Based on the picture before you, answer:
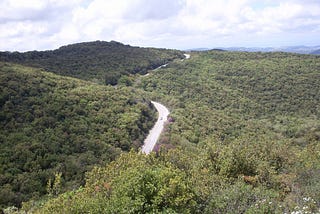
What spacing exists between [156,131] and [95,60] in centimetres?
5584

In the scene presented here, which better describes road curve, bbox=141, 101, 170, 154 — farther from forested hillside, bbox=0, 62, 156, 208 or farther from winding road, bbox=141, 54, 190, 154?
forested hillside, bbox=0, 62, 156, 208

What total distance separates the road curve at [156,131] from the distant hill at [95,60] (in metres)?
22.2

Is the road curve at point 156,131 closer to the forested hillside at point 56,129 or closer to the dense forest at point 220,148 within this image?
the forested hillside at point 56,129

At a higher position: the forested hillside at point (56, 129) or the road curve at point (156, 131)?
the forested hillside at point (56, 129)

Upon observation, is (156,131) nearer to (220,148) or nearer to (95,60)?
(220,148)

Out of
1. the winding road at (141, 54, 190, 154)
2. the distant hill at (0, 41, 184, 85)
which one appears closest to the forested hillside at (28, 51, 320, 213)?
the winding road at (141, 54, 190, 154)

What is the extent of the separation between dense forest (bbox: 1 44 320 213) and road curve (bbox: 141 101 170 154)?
1.80 m

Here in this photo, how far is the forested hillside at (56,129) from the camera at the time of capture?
3195 cm

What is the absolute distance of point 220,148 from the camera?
23.6 metres

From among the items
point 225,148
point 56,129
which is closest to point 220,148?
point 225,148

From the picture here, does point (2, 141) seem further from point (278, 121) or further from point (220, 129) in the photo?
point (278, 121)

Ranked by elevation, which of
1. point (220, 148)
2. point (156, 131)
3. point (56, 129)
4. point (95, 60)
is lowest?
point (156, 131)

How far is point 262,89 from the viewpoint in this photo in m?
94.2

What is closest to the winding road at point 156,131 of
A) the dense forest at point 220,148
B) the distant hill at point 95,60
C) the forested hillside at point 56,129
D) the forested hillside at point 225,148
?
the forested hillside at point 56,129
